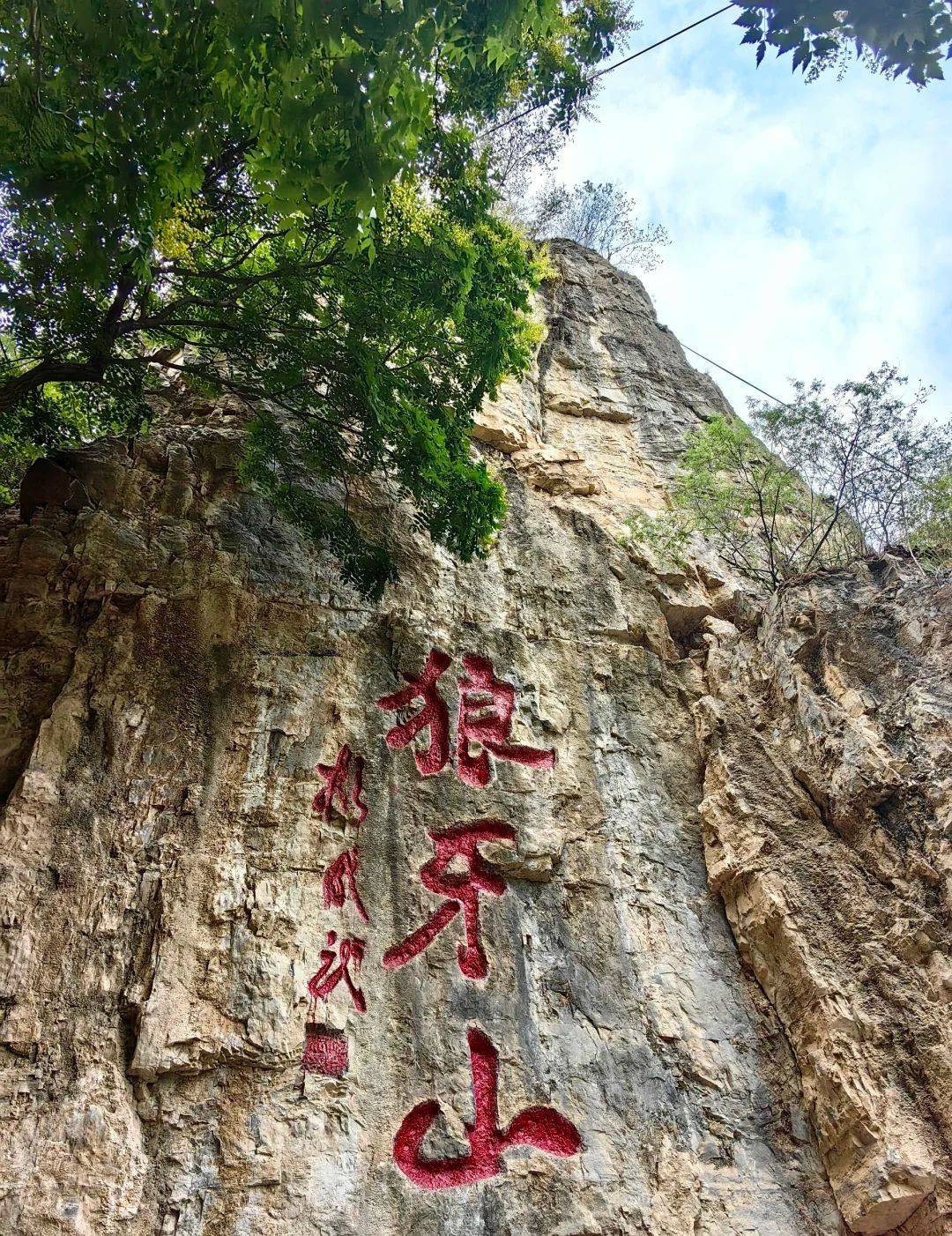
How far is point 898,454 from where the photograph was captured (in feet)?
25.9

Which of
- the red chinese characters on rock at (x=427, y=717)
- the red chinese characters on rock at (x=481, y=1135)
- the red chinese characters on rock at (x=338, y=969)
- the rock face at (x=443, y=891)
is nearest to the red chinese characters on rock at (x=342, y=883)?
the rock face at (x=443, y=891)

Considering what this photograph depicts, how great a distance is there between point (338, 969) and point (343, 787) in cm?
103

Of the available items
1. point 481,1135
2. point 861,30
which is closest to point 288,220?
point 861,30

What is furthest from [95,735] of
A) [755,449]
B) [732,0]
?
[755,449]

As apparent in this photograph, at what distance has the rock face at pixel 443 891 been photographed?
12.3 feet

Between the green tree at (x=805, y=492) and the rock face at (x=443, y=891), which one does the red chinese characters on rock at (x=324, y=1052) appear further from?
the green tree at (x=805, y=492)

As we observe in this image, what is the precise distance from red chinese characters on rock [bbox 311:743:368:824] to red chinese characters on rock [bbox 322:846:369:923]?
0.80ft

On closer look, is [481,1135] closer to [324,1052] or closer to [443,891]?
[324,1052]

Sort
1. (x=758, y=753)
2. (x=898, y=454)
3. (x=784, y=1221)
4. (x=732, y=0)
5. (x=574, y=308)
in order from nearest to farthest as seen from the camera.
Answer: (x=732, y=0)
(x=784, y=1221)
(x=758, y=753)
(x=898, y=454)
(x=574, y=308)

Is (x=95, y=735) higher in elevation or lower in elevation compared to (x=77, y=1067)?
higher

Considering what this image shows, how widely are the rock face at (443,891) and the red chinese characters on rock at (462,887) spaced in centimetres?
2

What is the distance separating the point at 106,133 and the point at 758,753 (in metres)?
5.03

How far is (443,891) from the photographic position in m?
4.68

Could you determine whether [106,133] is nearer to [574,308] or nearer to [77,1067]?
[77,1067]
